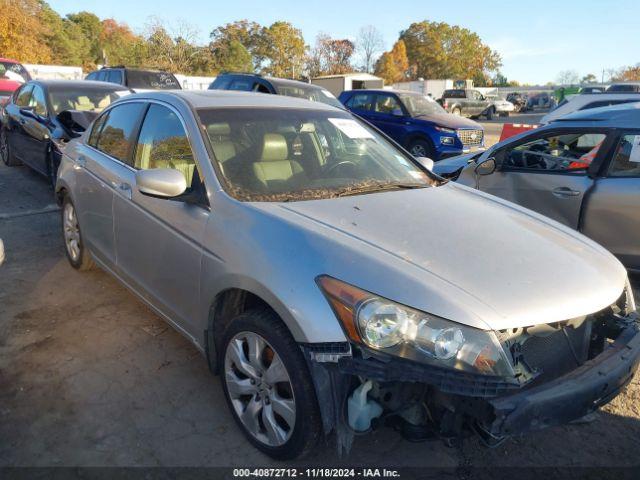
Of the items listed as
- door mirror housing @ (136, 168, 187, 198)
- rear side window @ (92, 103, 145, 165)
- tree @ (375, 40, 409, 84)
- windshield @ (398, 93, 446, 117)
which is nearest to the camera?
door mirror housing @ (136, 168, 187, 198)

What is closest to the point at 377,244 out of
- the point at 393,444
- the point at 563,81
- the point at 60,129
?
the point at 393,444

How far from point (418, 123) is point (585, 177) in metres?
7.31

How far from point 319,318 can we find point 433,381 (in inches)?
→ 19.3

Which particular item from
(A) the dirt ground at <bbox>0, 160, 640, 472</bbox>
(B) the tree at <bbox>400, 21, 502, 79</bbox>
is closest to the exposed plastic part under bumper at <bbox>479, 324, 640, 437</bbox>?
(A) the dirt ground at <bbox>0, 160, 640, 472</bbox>

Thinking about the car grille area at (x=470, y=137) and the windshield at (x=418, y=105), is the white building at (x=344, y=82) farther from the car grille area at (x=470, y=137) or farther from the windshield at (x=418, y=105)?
the car grille area at (x=470, y=137)

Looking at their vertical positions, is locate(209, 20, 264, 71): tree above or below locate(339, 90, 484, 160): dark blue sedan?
above

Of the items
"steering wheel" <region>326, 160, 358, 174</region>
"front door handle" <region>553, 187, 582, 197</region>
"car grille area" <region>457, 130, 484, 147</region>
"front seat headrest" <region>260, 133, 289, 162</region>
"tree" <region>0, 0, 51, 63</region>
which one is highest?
"tree" <region>0, 0, 51, 63</region>

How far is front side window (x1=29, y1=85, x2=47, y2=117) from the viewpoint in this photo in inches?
290

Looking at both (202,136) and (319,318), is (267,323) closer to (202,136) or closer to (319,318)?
(319,318)

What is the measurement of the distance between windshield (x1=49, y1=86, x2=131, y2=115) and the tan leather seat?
16.6 feet

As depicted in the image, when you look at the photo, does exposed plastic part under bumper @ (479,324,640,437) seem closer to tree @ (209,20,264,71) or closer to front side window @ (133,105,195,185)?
front side window @ (133,105,195,185)

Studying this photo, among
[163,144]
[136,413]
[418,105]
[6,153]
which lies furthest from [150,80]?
[136,413]

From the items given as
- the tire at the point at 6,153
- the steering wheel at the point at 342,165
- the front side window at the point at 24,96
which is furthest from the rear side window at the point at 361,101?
the steering wheel at the point at 342,165

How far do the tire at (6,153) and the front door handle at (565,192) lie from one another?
337 inches
